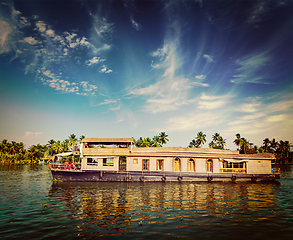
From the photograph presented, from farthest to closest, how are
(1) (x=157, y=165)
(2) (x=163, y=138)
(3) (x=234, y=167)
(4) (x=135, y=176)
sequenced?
(2) (x=163, y=138) → (3) (x=234, y=167) → (1) (x=157, y=165) → (4) (x=135, y=176)

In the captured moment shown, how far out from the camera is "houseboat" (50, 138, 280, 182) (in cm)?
2214

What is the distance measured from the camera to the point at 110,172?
870 inches

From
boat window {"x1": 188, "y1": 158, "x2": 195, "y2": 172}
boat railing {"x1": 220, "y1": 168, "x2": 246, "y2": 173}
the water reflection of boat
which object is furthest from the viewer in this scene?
boat railing {"x1": 220, "y1": 168, "x2": 246, "y2": 173}

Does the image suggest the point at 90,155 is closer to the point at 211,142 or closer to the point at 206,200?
the point at 206,200

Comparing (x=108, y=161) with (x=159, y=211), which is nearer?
(x=159, y=211)

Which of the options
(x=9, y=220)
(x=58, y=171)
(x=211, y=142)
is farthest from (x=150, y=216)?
(x=211, y=142)

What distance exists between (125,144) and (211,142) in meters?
57.5

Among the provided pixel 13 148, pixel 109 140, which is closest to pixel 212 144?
pixel 109 140

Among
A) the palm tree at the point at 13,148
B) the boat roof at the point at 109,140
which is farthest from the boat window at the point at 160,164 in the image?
the palm tree at the point at 13,148

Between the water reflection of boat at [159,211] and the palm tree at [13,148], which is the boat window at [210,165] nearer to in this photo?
the water reflection of boat at [159,211]

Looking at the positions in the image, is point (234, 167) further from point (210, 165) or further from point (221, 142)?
point (221, 142)

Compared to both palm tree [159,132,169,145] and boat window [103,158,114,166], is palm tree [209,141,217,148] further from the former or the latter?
boat window [103,158,114,166]

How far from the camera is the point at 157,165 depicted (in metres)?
23.0

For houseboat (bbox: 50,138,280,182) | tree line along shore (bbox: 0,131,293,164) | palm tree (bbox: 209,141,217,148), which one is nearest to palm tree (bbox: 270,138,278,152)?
tree line along shore (bbox: 0,131,293,164)
